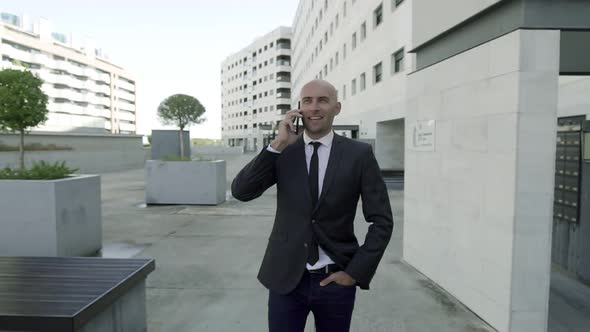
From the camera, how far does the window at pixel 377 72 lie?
20.0 m

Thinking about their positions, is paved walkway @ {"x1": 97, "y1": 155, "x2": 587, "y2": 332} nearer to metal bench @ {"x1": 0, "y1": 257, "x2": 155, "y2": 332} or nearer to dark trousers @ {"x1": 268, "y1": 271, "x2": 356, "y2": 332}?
metal bench @ {"x1": 0, "y1": 257, "x2": 155, "y2": 332}

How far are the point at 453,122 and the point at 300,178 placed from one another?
2922 mm

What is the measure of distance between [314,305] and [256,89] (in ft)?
255

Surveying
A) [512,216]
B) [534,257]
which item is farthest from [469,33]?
[534,257]

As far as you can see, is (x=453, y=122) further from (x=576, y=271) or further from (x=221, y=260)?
(x=221, y=260)

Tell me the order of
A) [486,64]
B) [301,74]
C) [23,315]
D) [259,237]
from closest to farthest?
[23,315] < [486,64] < [259,237] < [301,74]

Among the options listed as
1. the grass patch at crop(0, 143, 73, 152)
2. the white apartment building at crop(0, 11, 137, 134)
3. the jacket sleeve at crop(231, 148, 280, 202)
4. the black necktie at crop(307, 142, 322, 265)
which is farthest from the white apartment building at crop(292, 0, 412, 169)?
the white apartment building at crop(0, 11, 137, 134)

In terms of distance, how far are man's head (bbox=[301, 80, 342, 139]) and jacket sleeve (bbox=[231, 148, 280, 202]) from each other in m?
0.28

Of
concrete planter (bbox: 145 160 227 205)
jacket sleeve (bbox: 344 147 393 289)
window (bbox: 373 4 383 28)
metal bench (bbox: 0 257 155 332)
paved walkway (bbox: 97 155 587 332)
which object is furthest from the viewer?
window (bbox: 373 4 383 28)

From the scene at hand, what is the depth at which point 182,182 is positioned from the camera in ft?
34.9

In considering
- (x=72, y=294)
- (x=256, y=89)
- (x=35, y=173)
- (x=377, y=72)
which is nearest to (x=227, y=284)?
(x=72, y=294)

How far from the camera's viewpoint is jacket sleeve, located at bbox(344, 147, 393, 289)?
1874 mm

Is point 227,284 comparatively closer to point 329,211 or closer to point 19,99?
point 329,211

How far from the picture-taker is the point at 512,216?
3236mm
